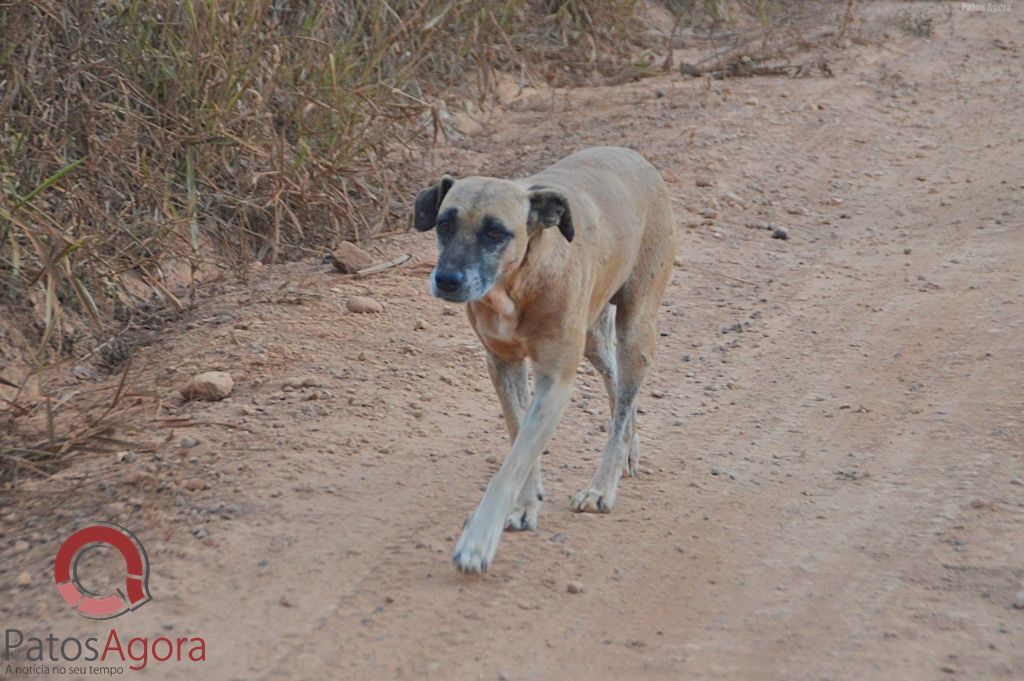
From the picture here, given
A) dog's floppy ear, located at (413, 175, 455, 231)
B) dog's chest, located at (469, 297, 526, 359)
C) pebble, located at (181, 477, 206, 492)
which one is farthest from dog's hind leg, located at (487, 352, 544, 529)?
pebble, located at (181, 477, 206, 492)

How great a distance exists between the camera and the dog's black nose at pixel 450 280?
450 cm

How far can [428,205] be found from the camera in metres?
5.03

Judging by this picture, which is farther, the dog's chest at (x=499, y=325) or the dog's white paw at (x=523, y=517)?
the dog's white paw at (x=523, y=517)

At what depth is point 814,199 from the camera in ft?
32.0

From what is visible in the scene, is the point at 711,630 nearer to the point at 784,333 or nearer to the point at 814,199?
the point at 784,333

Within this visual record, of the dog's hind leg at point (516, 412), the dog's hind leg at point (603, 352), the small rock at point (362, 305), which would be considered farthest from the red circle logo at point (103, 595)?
the small rock at point (362, 305)

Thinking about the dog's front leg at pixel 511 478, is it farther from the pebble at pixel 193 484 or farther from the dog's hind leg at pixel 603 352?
the pebble at pixel 193 484

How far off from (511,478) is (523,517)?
47cm

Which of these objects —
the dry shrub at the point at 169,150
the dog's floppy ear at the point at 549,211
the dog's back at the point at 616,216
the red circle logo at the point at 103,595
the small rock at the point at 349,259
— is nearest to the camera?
the red circle logo at the point at 103,595

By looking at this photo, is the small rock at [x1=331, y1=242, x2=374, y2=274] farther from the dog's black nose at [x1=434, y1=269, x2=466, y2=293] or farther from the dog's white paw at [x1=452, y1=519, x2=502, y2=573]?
the dog's white paw at [x1=452, y1=519, x2=502, y2=573]

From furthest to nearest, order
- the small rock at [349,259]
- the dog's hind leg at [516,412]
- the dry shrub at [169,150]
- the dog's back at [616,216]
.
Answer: the small rock at [349,259] < the dry shrub at [169,150] < the dog's back at [616,216] < the dog's hind leg at [516,412]

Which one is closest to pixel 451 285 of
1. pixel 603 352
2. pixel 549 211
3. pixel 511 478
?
pixel 549 211

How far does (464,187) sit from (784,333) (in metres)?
3.26

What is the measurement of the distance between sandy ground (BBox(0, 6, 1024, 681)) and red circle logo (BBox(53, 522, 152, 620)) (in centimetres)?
6
